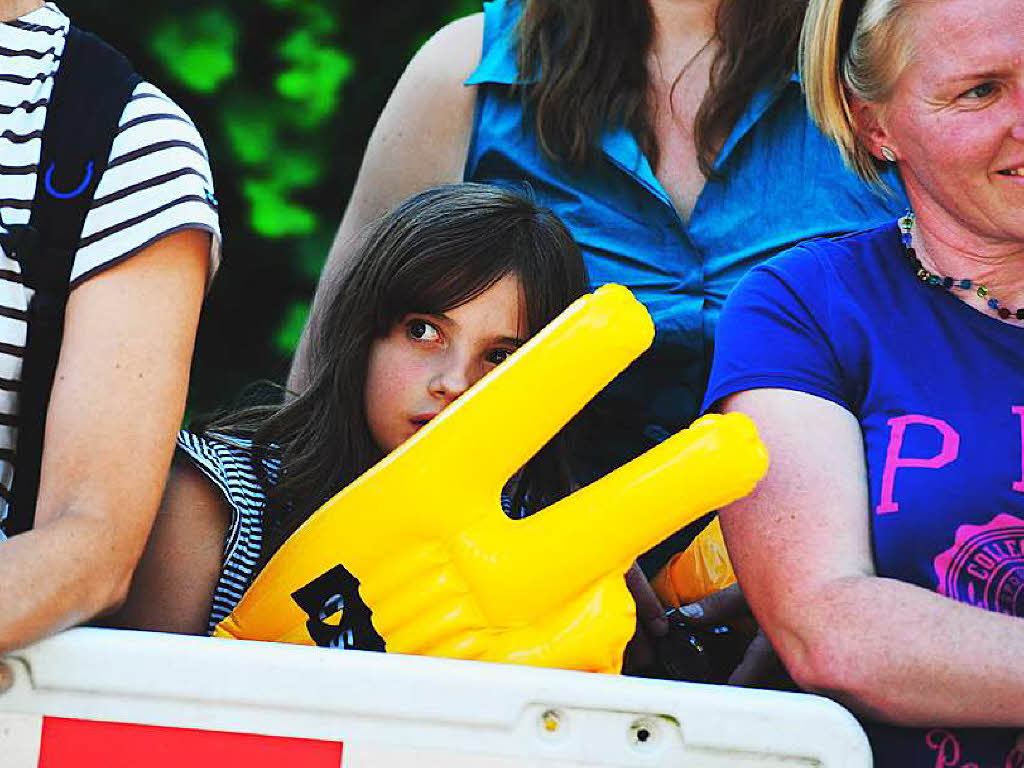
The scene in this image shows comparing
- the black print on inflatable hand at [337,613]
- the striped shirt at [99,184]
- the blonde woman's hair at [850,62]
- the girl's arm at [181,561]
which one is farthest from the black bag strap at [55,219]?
the blonde woman's hair at [850,62]

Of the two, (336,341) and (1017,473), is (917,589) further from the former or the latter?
(336,341)

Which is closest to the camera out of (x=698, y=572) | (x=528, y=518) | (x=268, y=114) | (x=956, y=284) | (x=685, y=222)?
(x=528, y=518)

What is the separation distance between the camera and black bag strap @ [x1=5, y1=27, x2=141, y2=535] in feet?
4.99

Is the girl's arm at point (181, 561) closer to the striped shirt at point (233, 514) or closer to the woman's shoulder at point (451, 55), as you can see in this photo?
the striped shirt at point (233, 514)

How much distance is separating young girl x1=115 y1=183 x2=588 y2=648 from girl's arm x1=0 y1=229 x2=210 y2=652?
0.99 ft

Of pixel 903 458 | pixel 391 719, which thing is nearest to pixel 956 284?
pixel 903 458

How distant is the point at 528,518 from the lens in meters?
1.47

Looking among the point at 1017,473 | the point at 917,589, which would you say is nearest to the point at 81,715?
the point at 917,589

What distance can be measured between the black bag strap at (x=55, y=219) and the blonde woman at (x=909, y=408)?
2.38 ft

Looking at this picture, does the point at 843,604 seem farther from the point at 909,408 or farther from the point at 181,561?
the point at 181,561

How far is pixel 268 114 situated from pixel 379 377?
0.84 m

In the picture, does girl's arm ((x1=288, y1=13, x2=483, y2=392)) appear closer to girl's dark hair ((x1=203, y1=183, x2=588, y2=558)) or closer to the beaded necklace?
girl's dark hair ((x1=203, y1=183, x2=588, y2=558))

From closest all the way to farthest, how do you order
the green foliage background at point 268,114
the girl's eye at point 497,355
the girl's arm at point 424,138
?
1. the girl's eye at point 497,355
2. the girl's arm at point 424,138
3. the green foliage background at point 268,114

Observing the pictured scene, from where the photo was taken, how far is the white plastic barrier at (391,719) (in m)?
1.24
